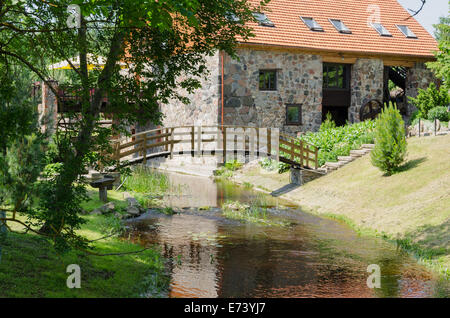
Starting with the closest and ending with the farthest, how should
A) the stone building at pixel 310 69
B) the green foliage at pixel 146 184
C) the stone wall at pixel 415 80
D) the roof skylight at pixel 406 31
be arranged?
1. the green foliage at pixel 146 184
2. the stone building at pixel 310 69
3. the stone wall at pixel 415 80
4. the roof skylight at pixel 406 31

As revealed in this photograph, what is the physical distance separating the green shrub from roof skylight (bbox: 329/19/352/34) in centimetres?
739

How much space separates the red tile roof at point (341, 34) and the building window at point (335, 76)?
1371 mm

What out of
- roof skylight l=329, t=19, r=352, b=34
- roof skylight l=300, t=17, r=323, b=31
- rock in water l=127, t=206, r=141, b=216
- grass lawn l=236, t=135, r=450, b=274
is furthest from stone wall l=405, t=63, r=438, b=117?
rock in water l=127, t=206, r=141, b=216

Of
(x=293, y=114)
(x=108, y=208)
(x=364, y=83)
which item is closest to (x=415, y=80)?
(x=364, y=83)

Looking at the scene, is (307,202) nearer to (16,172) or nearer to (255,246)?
(255,246)

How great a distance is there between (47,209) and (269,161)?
18.6 meters

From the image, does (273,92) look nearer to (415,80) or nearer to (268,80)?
(268,80)

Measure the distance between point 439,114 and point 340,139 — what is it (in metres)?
4.57

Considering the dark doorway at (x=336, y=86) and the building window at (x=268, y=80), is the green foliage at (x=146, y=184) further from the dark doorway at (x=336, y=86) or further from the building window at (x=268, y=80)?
the dark doorway at (x=336, y=86)

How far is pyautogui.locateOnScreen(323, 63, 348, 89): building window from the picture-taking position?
97.5 feet

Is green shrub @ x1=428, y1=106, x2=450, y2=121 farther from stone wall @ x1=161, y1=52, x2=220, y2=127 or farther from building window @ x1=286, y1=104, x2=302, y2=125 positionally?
stone wall @ x1=161, y1=52, x2=220, y2=127

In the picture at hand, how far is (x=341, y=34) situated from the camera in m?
29.8

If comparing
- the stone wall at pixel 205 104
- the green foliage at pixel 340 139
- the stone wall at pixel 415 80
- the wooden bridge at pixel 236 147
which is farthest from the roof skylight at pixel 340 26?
the wooden bridge at pixel 236 147

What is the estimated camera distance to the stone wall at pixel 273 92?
88.4 ft
